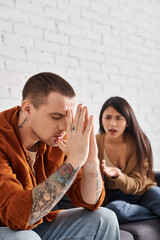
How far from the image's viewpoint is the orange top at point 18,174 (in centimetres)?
113

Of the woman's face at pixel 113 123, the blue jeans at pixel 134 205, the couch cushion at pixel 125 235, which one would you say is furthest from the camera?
the woman's face at pixel 113 123

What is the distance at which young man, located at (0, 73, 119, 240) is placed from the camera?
3.83 ft

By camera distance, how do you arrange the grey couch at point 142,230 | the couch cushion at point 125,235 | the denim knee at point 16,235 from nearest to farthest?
the denim knee at point 16,235, the couch cushion at point 125,235, the grey couch at point 142,230

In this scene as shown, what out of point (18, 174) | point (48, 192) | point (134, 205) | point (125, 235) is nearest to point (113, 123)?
point (134, 205)

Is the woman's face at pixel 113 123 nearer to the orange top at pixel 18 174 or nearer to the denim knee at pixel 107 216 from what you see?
the orange top at pixel 18 174

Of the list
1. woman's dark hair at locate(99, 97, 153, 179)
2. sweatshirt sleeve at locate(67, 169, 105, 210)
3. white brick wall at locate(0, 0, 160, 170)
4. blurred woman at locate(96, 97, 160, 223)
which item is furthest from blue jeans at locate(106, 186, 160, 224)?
white brick wall at locate(0, 0, 160, 170)

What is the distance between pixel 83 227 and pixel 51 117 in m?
0.48

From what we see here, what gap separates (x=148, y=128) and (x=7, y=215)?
2.25 meters

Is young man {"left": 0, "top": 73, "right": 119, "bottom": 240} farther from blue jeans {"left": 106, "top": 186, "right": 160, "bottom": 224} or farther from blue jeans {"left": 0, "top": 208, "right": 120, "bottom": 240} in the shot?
blue jeans {"left": 106, "top": 186, "right": 160, "bottom": 224}

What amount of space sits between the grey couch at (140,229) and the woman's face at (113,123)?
58 centimetres

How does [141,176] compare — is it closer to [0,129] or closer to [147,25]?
[0,129]

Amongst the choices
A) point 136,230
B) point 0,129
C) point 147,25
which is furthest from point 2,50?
point 147,25

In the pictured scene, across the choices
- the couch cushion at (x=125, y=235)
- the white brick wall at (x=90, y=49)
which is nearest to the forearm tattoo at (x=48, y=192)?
the couch cushion at (x=125, y=235)

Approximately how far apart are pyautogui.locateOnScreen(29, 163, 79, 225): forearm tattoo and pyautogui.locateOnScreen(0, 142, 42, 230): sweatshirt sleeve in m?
0.02
